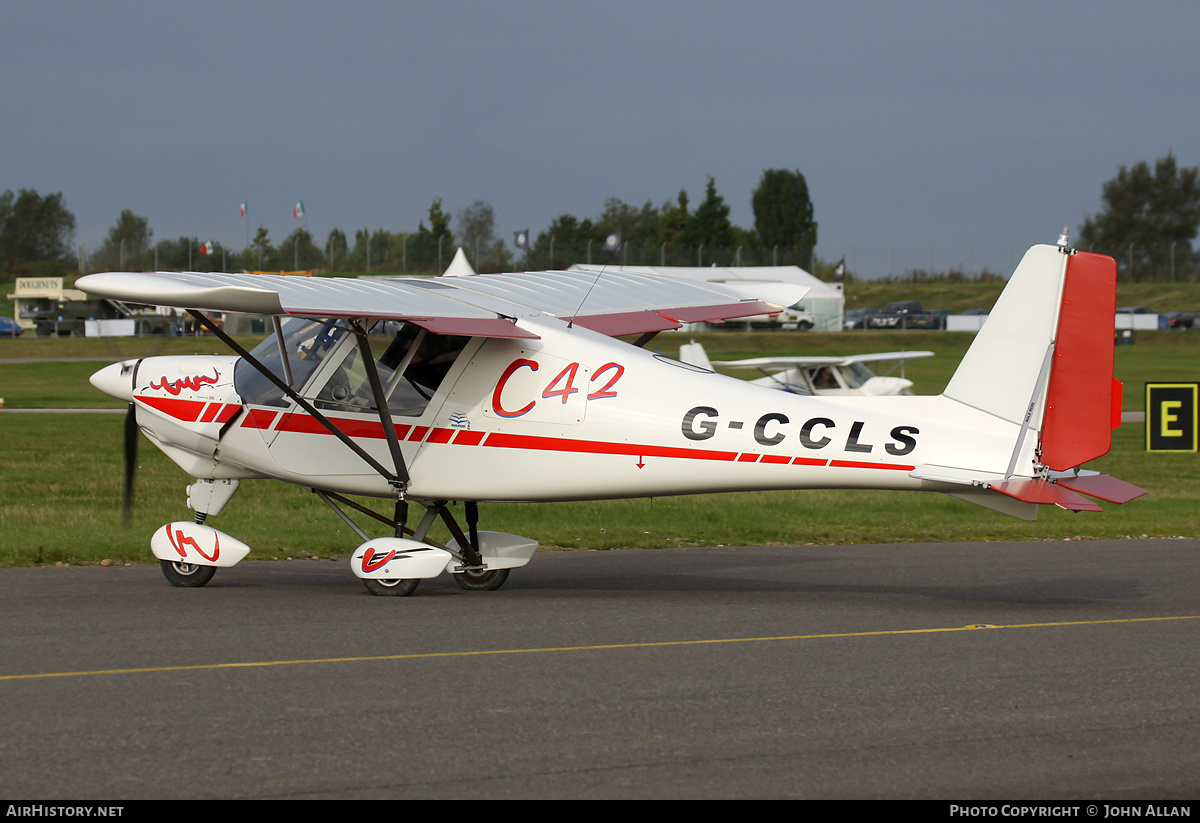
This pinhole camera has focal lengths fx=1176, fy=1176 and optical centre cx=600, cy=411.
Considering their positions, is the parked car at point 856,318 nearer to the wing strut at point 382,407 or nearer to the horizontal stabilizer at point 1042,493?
the wing strut at point 382,407

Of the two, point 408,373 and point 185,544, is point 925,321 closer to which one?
point 408,373

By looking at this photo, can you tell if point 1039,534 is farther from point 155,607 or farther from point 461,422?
point 155,607

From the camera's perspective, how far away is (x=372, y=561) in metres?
8.95

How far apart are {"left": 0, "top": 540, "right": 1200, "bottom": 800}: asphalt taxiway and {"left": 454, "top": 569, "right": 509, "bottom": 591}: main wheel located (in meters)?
0.23

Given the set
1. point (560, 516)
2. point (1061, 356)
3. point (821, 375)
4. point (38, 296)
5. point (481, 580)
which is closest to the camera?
point (1061, 356)

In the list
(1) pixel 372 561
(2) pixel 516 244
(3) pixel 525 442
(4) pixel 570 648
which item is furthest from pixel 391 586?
(2) pixel 516 244

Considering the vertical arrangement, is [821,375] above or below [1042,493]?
below

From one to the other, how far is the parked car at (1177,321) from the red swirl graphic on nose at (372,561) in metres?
69.3

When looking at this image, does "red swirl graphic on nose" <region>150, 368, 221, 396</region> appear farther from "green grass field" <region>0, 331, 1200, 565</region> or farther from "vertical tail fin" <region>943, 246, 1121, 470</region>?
"vertical tail fin" <region>943, 246, 1121, 470</region>

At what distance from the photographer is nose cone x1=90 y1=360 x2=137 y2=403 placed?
32.0ft

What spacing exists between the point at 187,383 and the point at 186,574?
155 centimetres

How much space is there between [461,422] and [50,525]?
6.43 m

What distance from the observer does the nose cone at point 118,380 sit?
9766mm

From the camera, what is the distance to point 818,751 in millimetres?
5215
